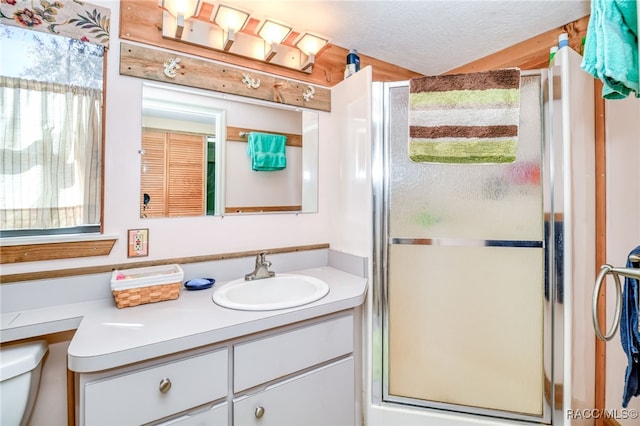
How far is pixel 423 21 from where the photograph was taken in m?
1.64

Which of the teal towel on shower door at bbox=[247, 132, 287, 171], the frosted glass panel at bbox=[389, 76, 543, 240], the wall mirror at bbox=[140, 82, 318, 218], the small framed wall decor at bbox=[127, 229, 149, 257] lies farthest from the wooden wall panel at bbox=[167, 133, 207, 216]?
the frosted glass panel at bbox=[389, 76, 543, 240]

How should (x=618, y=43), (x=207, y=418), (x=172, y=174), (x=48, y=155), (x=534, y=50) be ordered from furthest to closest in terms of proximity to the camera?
1. (x=534, y=50)
2. (x=172, y=174)
3. (x=48, y=155)
4. (x=207, y=418)
5. (x=618, y=43)

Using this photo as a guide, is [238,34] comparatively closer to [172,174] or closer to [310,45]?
[310,45]

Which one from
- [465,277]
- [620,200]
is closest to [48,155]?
[465,277]

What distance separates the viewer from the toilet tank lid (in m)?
0.90

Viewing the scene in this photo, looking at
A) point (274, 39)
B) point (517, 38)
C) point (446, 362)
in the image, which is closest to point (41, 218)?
point (274, 39)

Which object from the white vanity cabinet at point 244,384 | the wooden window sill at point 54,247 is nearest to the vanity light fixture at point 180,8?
the wooden window sill at point 54,247

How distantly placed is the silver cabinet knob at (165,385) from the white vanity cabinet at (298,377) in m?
0.21

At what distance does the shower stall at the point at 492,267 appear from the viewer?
4.35ft

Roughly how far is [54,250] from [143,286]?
368mm

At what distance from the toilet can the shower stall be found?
133 centimetres

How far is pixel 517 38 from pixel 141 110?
2.14 meters

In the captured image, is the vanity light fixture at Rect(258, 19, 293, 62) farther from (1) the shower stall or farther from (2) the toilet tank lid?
(2) the toilet tank lid

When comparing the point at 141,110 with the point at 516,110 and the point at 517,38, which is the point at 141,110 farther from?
the point at 517,38
